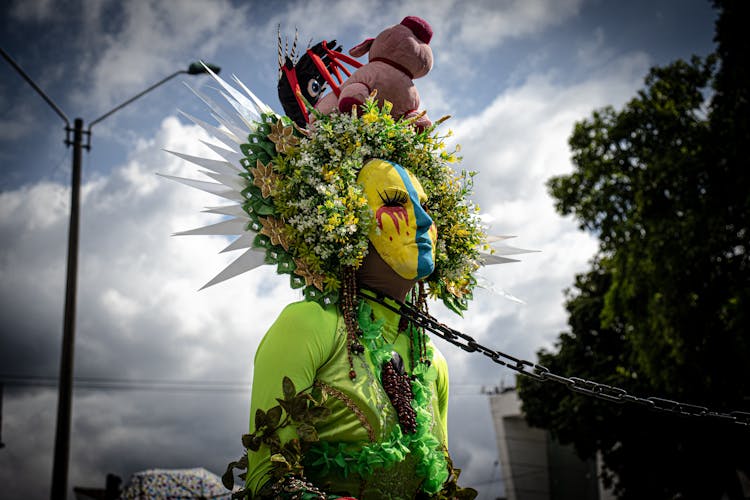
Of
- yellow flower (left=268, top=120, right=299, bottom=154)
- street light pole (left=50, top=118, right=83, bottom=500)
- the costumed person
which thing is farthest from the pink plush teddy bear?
street light pole (left=50, top=118, right=83, bottom=500)

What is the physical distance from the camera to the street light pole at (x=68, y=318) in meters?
6.74

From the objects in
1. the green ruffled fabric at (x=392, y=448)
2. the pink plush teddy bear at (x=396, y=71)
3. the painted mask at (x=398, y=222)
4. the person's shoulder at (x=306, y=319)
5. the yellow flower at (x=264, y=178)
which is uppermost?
the pink plush teddy bear at (x=396, y=71)

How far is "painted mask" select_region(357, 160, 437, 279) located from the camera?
3.35 meters

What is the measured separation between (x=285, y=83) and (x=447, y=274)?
1.52 m

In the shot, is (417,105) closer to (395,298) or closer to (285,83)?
(285,83)

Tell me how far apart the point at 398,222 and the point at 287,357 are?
2.93 ft

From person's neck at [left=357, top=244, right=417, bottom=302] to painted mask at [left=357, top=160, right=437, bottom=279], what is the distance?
0.05m

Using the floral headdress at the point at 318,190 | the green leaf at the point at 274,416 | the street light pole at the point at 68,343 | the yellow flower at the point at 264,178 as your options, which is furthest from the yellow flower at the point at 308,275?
the street light pole at the point at 68,343

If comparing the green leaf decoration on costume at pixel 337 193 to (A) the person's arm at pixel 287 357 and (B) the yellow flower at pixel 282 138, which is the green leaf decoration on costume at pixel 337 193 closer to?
(B) the yellow flower at pixel 282 138

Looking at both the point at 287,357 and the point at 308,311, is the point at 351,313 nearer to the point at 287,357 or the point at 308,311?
the point at 308,311

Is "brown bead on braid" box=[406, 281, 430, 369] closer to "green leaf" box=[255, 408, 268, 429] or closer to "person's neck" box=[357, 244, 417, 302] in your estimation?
"person's neck" box=[357, 244, 417, 302]

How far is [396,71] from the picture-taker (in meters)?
3.81

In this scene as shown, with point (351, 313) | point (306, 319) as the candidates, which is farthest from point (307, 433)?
point (351, 313)

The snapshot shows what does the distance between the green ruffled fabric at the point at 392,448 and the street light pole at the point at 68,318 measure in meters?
3.72
